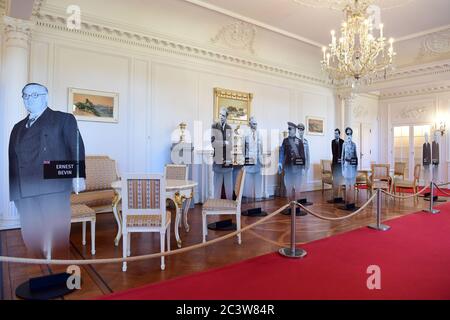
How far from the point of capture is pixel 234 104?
787 cm

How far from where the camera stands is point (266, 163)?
339 inches

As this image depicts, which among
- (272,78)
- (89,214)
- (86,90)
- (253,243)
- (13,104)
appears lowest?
(253,243)

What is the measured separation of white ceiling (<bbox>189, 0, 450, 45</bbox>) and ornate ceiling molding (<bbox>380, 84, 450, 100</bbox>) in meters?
4.25

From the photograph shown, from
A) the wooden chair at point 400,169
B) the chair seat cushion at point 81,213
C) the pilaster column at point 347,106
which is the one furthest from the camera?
the pilaster column at point 347,106

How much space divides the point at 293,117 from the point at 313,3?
3684mm

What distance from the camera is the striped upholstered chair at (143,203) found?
10.4 ft

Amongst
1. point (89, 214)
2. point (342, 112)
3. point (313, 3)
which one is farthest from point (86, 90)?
point (342, 112)

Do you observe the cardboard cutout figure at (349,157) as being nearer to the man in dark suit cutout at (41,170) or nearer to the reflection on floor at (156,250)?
the reflection on floor at (156,250)

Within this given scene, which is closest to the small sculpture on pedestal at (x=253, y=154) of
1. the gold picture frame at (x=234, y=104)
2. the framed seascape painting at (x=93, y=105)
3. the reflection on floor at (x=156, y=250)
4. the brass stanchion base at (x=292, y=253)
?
the reflection on floor at (x=156, y=250)

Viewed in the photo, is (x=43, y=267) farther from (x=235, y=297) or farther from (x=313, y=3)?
(x=313, y=3)

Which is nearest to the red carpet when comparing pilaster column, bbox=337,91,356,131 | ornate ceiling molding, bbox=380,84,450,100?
pilaster column, bbox=337,91,356,131

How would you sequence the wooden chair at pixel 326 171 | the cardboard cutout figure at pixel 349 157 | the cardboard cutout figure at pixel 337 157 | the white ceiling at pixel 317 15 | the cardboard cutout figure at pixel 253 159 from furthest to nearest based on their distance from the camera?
the wooden chair at pixel 326 171, the cardboard cutout figure at pixel 337 157, the cardboard cutout figure at pixel 349 157, the cardboard cutout figure at pixel 253 159, the white ceiling at pixel 317 15

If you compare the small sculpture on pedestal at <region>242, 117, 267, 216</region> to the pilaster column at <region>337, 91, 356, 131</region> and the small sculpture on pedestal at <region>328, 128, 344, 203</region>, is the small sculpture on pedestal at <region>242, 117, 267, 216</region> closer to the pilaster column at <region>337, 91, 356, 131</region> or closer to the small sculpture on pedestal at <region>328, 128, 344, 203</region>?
the small sculpture on pedestal at <region>328, 128, 344, 203</region>

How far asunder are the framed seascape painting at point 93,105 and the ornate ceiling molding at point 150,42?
1137mm
